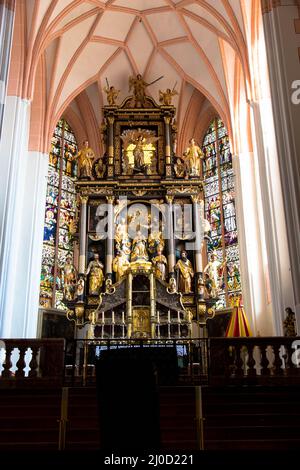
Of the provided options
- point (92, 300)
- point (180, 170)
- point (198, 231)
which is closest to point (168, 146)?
point (180, 170)

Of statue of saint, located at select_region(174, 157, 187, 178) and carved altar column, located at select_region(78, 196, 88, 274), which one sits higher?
statue of saint, located at select_region(174, 157, 187, 178)

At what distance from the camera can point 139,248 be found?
51.8 ft

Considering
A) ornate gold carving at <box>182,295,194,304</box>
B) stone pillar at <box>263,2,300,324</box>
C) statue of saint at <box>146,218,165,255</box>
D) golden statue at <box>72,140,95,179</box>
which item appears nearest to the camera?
stone pillar at <box>263,2,300,324</box>

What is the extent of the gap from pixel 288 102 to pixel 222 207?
9.74m

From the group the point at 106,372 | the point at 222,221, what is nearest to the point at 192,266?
Result: the point at 222,221

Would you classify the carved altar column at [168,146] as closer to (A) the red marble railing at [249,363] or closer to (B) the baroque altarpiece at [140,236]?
(B) the baroque altarpiece at [140,236]

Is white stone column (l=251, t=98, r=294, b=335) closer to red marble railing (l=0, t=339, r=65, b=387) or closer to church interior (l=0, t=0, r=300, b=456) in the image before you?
church interior (l=0, t=0, r=300, b=456)

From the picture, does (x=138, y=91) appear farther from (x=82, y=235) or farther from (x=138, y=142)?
(x=82, y=235)

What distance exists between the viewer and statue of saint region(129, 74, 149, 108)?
748 inches

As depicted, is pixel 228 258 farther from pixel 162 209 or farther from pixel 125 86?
pixel 125 86

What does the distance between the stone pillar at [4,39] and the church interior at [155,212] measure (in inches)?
1.4

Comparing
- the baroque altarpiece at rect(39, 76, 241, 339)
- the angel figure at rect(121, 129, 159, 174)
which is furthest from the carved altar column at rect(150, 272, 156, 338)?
the angel figure at rect(121, 129, 159, 174)

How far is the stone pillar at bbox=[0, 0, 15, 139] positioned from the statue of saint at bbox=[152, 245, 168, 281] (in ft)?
24.9

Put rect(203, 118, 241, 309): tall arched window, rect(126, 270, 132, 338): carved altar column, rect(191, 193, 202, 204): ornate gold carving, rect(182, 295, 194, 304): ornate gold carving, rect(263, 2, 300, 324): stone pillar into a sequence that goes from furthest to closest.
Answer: rect(203, 118, 241, 309): tall arched window
rect(191, 193, 202, 204): ornate gold carving
rect(182, 295, 194, 304): ornate gold carving
rect(126, 270, 132, 338): carved altar column
rect(263, 2, 300, 324): stone pillar
